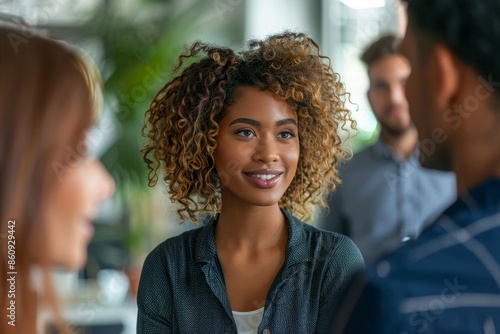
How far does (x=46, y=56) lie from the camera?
32.7 inches

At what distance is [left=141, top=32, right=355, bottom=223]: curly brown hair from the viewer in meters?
1.22

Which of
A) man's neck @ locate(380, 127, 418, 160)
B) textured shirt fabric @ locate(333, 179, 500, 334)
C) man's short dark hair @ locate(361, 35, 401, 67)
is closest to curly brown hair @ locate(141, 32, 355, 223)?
textured shirt fabric @ locate(333, 179, 500, 334)

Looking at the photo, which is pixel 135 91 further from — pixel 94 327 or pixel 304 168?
pixel 304 168

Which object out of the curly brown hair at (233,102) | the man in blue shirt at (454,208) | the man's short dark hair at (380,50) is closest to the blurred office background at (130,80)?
the man's short dark hair at (380,50)

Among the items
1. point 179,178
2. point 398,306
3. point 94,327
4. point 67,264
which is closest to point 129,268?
point 94,327

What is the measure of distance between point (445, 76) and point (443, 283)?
20 centimetres

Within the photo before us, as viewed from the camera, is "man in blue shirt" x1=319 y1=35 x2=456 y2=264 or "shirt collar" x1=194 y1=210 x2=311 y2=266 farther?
"man in blue shirt" x1=319 y1=35 x2=456 y2=264

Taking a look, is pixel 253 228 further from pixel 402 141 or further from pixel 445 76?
pixel 402 141

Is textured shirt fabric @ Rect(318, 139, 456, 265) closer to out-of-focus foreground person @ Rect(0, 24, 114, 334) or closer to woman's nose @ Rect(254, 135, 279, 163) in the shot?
woman's nose @ Rect(254, 135, 279, 163)

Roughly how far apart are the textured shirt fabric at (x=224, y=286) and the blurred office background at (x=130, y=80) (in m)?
1.80

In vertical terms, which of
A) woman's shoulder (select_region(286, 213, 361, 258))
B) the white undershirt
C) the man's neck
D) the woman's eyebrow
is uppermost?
the woman's eyebrow

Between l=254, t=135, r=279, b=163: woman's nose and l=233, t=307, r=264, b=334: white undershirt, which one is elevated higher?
l=254, t=135, r=279, b=163: woman's nose

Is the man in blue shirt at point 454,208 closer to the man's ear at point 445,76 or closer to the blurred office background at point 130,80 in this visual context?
the man's ear at point 445,76

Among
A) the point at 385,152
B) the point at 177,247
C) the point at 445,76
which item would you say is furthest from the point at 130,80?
the point at 445,76
